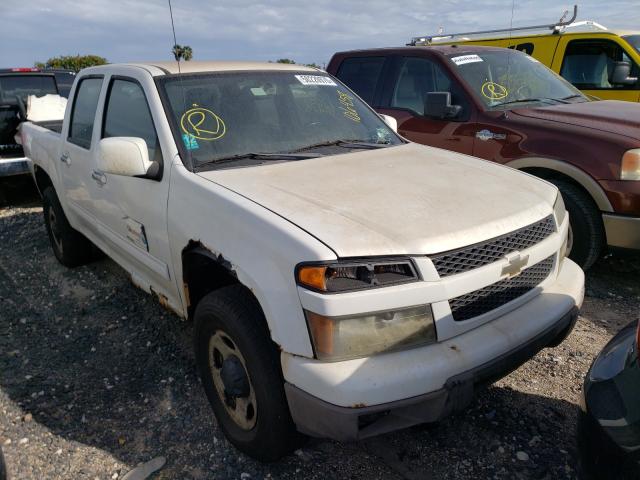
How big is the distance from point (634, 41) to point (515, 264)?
6.02 metres

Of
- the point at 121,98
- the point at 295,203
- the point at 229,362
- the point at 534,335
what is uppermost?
the point at 121,98

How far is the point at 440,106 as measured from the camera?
14.9ft

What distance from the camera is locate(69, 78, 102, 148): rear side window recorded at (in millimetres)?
3691

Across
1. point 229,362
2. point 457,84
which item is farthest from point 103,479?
point 457,84

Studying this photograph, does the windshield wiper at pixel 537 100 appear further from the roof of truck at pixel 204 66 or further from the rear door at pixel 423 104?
the roof of truck at pixel 204 66

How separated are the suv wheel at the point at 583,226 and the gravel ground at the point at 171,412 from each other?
317 mm

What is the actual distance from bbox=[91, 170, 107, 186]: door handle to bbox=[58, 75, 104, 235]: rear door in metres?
0.06

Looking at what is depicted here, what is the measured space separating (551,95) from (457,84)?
97cm

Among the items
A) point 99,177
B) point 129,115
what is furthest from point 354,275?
point 99,177

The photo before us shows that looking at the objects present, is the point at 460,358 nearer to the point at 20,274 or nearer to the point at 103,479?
the point at 103,479

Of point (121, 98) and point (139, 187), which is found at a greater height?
point (121, 98)

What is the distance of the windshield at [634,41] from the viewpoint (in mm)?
6449

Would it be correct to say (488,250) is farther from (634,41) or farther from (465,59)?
(634,41)

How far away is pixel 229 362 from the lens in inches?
91.4
